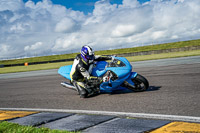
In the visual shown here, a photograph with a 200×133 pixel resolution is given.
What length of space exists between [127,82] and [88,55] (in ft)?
4.81

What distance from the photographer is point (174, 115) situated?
4.05 metres

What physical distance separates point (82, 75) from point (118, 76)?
1.30 m

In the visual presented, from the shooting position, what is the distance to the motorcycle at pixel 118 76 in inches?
253

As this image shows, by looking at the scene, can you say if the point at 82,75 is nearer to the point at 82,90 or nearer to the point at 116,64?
the point at 82,90

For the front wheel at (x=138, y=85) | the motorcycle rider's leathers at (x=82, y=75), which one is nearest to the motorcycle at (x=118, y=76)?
the front wheel at (x=138, y=85)

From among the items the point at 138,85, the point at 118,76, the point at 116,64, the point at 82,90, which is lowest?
the point at 82,90

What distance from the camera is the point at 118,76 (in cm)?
641

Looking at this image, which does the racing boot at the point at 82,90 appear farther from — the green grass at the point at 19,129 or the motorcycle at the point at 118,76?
the green grass at the point at 19,129

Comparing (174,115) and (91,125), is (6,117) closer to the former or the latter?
(91,125)

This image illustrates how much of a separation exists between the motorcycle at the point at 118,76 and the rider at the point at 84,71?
0.60 feet

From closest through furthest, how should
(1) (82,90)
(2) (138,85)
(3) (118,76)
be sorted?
(3) (118,76), (2) (138,85), (1) (82,90)

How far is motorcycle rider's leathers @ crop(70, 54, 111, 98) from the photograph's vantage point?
6722 millimetres

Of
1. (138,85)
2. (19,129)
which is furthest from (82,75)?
(19,129)

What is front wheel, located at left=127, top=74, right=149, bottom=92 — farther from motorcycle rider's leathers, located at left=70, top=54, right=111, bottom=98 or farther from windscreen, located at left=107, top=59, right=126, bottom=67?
motorcycle rider's leathers, located at left=70, top=54, right=111, bottom=98
